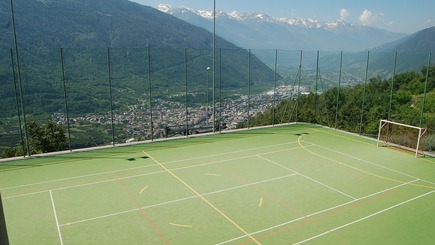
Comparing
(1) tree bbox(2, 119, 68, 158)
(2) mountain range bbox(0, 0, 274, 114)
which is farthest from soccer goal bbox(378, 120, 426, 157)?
(1) tree bbox(2, 119, 68, 158)

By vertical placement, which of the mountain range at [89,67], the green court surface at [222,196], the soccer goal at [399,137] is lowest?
the green court surface at [222,196]

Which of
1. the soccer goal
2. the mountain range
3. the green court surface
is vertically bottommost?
the green court surface

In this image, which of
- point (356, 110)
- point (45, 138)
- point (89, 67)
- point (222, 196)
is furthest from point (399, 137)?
point (89, 67)

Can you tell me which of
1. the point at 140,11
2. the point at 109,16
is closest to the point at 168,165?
the point at 109,16

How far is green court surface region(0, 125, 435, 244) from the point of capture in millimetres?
8898

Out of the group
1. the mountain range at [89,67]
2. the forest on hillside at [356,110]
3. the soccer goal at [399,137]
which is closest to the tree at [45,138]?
the mountain range at [89,67]

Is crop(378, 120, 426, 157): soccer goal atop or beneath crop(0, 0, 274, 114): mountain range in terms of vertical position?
beneath

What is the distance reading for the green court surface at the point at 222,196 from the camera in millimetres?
8898

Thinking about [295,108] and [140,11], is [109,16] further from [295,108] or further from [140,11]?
[295,108]

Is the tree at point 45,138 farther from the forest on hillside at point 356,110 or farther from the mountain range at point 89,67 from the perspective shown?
the forest on hillside at point 356,110

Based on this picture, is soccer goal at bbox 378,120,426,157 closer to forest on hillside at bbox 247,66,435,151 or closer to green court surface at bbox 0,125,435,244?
forest on hillside at bbox 247,66,435,151

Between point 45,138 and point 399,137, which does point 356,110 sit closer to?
point 399,137

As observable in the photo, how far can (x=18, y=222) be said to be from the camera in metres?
9.39

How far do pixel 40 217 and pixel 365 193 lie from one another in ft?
33.2
